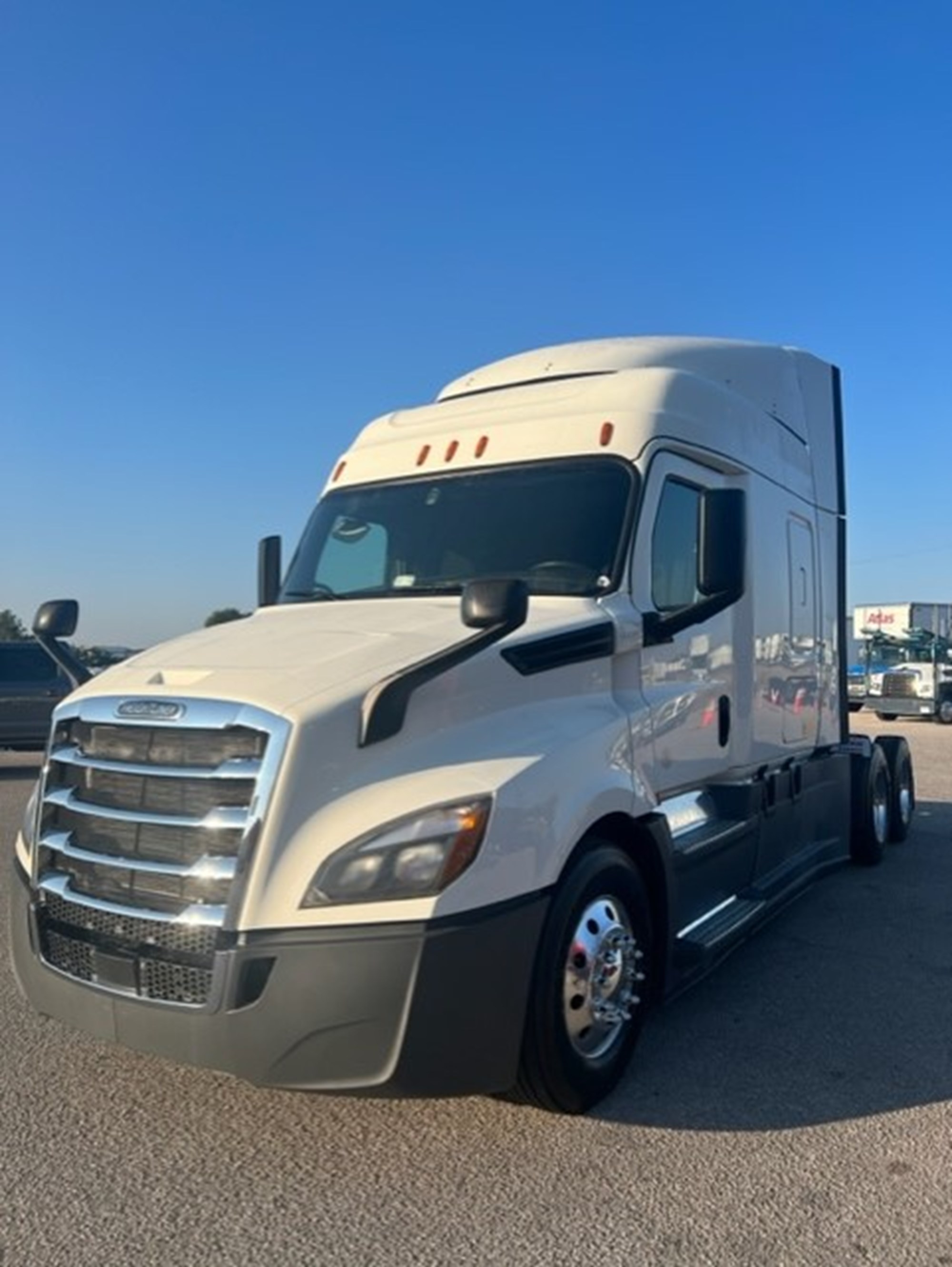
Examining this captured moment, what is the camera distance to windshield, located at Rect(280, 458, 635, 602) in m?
4.70

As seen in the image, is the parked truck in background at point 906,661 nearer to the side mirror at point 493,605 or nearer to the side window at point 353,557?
the side window at point 353,557

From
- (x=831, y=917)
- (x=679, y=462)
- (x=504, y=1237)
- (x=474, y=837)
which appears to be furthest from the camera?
(x=831, y=917)

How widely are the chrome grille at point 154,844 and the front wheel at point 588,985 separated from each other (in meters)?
1.11

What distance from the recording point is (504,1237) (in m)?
3.07

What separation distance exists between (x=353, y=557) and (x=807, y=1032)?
306 centimetres

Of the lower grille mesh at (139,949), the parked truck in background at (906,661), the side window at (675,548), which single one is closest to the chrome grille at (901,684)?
the parked truck in background at (906,661)

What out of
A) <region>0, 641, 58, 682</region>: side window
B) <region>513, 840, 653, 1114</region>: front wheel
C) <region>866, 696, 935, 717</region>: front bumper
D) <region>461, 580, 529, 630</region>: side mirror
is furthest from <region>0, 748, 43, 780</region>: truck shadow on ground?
<region>866, 696, 935, 717</region>: front bumper

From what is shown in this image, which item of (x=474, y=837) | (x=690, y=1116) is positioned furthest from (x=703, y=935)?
(x=474, y=837)

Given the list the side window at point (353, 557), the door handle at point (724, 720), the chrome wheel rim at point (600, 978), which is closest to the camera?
the chrome wheel rim at point (600, 978)

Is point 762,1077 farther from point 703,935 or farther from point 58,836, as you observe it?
point 58,836

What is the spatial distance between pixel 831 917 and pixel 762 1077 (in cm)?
295

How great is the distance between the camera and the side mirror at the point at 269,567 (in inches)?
243

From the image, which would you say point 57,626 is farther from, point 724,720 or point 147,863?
point 724,720

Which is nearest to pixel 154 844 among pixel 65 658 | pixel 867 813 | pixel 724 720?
pixel 65 658
